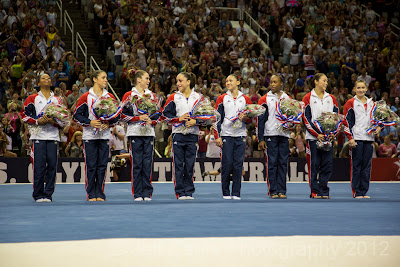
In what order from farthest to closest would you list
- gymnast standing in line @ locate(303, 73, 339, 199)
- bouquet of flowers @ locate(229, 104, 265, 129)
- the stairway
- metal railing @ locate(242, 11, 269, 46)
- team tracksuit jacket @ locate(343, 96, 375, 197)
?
metal railing @ locate(242, 11, 269, 46) → the stairway → team tracksuit jacket @ locate(343, 96, 375, 197) → gymnast standing in line @ locate(303, 73, 339, 199) → bouquet of flowers @ locate(229, 104, 265, 129)

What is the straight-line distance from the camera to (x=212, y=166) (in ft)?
59.0

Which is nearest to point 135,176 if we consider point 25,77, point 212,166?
point 212,166

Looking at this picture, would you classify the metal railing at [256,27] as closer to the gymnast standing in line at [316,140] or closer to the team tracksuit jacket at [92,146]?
the gymnast standing in line at [316,140]

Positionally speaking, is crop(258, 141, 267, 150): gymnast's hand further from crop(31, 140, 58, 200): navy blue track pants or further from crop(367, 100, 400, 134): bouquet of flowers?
crop(31, 140, 58, 200): navy blue track pants

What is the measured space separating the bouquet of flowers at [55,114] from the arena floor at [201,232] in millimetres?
1346

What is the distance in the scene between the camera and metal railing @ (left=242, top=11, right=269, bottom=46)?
85.9ft

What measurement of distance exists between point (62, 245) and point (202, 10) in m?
19.3

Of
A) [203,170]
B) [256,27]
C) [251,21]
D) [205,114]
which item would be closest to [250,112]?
[205,114]

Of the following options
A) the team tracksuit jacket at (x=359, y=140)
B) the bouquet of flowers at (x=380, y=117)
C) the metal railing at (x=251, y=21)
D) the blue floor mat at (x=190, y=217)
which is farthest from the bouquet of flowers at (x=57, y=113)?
the metal railing at (x=251, y=21)

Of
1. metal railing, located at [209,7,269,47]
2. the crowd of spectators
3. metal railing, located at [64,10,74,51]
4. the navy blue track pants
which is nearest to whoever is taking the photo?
the navy blue track pants

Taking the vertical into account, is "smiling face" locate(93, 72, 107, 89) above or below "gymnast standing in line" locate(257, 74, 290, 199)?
above

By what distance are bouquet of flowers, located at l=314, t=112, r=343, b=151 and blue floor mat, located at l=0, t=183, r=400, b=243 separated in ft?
3.42

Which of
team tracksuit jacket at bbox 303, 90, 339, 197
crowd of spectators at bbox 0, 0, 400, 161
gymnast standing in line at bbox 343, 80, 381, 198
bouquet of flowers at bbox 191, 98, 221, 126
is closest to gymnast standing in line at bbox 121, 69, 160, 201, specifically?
bouquet of flowers at bbox 191, 98, 221, 126

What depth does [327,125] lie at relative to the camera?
11.5m
